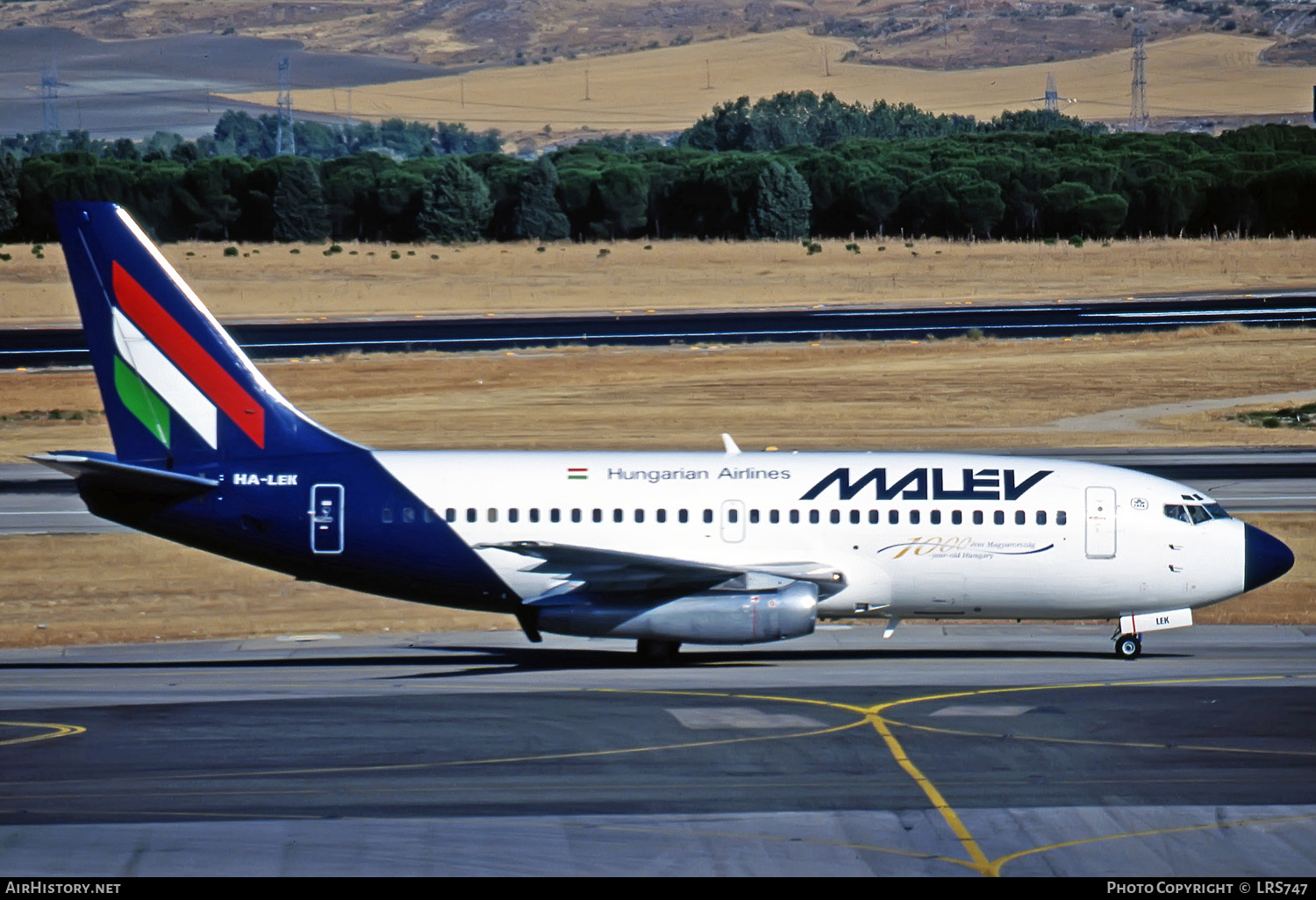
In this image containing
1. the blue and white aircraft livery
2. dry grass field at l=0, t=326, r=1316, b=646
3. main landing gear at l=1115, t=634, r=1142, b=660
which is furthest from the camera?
dry grass field at l=0, t=326, r=1316, b=646

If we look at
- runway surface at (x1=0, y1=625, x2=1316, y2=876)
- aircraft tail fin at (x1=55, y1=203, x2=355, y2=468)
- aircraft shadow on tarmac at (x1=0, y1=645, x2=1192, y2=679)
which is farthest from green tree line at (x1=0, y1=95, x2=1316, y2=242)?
runway surface at (x1=0, y1=625, x2=1316, y2=876)

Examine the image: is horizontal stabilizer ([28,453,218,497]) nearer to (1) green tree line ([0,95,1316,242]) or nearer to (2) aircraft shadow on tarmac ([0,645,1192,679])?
(2) aircraft shadow on tarmac ([0,645,1192,679])

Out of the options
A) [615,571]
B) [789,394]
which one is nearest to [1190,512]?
[615,571]

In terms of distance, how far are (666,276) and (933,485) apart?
80.1m

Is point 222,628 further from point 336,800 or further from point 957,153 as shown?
point 957,153

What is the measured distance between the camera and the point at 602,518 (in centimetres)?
3191

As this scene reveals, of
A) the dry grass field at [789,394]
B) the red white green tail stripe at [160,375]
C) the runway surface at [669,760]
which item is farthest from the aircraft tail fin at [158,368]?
the dry grass field at [789,394]

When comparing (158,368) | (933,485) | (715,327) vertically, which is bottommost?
(715,327)

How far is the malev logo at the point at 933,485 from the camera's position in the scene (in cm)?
3198

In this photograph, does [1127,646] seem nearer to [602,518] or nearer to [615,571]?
[615,571]

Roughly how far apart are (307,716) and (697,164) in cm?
12284

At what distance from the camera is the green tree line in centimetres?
13125

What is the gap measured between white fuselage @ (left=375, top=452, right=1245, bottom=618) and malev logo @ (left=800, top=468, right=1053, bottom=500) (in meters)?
0.02

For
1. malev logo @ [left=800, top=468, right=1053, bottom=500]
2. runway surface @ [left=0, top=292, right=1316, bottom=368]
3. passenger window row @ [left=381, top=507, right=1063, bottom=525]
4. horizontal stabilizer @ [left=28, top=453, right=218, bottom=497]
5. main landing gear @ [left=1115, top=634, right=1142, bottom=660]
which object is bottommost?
main landing gear @ [left=1115, top=634, right=1142, bottom=660]
